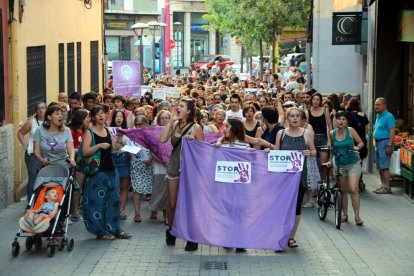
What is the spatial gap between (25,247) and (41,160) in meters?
1.48

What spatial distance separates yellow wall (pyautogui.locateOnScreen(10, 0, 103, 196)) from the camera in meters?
16.4

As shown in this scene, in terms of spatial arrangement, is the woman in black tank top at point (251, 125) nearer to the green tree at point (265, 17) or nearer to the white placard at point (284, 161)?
the white placard at point (284, 161)

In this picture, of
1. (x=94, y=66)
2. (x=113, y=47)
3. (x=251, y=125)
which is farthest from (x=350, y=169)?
(x=113, y=47)

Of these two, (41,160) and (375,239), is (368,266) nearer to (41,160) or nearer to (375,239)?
(375,239)

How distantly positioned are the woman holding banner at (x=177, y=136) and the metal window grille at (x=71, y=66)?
11.6 m

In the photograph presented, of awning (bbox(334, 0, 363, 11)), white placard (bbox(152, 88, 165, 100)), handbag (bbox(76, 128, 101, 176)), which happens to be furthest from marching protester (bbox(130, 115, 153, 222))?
white placard (bbox(152, 88, 165, 100))

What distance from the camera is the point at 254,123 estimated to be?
15367mm

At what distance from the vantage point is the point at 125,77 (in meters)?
23.5

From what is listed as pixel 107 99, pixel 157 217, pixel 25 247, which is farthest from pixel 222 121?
pixel 25 247

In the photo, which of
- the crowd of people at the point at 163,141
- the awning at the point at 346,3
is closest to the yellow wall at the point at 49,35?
the crowd of people at the point at 163,141

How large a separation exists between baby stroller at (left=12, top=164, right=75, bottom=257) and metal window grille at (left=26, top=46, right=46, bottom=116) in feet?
18.5

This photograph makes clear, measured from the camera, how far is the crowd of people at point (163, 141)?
40.1 feet

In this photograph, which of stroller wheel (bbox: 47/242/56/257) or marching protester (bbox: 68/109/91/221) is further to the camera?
marching protester (bbox: 68/109/91/221)

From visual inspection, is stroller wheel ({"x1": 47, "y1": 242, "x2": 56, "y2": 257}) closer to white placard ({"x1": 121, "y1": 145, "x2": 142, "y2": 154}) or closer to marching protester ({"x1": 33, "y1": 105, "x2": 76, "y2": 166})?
marching protester ({"x1": 33, "y1": 105, "x2": 76, "y2": 166})
